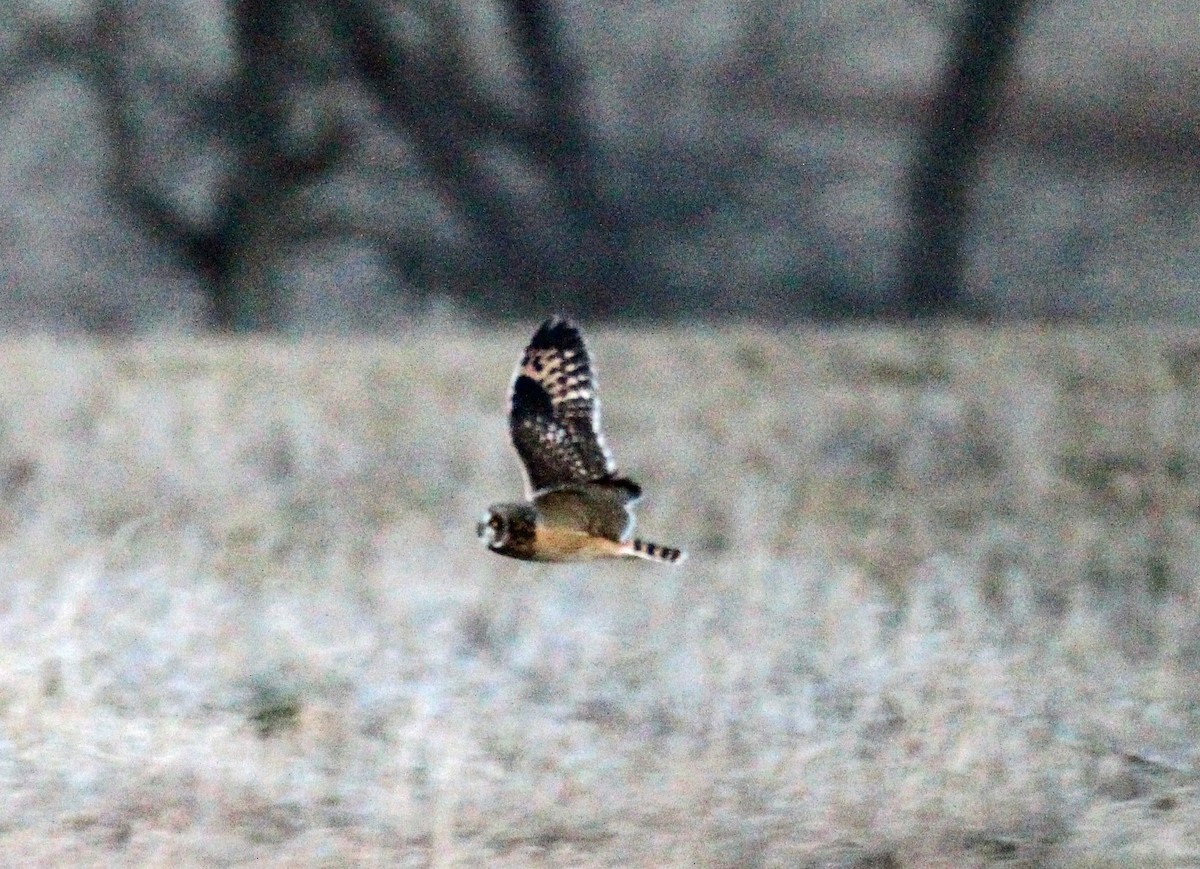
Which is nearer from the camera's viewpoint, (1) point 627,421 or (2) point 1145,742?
(2) point 1145,742

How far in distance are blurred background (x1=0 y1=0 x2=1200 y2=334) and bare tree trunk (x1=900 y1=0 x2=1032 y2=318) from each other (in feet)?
0.07

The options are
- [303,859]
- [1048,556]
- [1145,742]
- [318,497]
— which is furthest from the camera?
[318,497]

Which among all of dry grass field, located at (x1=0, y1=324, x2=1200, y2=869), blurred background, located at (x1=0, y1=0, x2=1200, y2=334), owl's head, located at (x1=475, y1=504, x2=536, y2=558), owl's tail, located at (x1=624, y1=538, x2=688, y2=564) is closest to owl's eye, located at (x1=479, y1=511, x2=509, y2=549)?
owl's head, located at (x1=475, y1=504, x2=536, y2=558)

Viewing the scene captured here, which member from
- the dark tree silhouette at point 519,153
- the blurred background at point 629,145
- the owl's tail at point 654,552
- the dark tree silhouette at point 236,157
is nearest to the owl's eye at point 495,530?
the owl's tail at point 654,552

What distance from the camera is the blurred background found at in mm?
16672

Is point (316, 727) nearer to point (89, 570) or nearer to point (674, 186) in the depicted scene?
point (89, 570)

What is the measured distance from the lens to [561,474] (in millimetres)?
5551

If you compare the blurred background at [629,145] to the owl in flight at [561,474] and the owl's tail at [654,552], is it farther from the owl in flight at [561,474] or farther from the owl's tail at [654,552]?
the owl's tail at [654,552]

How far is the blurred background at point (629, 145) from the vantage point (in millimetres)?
16672

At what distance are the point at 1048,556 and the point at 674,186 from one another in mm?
9379

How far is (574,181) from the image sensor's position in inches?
681

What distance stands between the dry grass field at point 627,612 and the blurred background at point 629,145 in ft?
17.3

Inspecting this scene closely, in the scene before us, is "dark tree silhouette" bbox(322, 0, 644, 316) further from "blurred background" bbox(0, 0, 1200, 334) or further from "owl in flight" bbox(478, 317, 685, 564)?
"owl in flight" bbox(478, 317, 685, 564)

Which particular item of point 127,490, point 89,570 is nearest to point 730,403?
point 127,490
